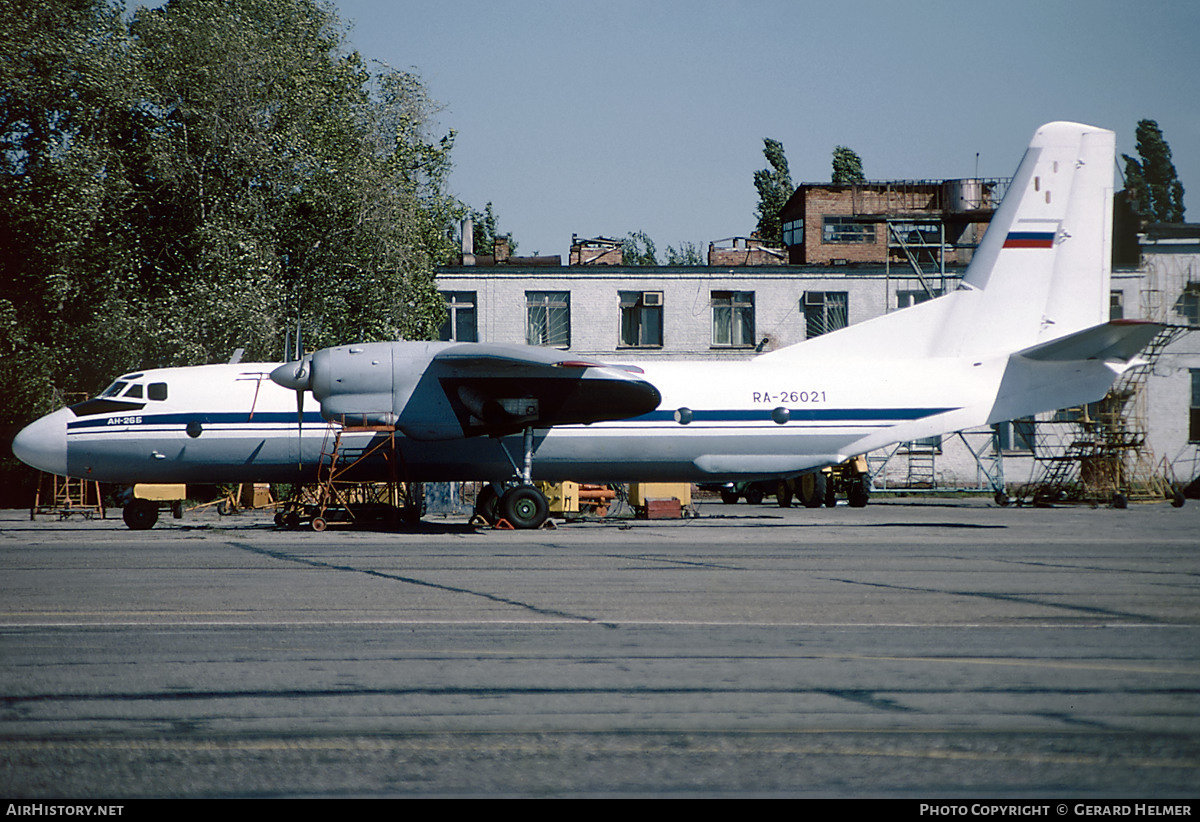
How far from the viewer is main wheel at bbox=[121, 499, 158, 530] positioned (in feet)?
75.3

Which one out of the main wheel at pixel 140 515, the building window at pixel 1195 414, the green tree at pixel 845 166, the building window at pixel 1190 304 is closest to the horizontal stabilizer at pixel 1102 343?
the main wheel at pixel 140 515

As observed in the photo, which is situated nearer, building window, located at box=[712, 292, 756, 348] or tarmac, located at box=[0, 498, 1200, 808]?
tarmac, located at box=[0, 498, 1200, 808]

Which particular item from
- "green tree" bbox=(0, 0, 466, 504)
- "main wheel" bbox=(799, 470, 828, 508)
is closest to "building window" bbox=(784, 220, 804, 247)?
"main wheel" bbox=(799, 470, 828, 508)

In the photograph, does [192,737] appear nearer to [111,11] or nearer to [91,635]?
[91,635]

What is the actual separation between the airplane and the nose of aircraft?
4 cm

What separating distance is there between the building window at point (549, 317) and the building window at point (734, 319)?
6.67 metres

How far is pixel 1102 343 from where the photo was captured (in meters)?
21.1

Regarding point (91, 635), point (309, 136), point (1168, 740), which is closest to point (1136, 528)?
point (1168, 740)

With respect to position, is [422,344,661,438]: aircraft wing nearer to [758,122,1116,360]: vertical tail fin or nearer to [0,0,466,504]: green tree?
[758,122,1116,360]: vertical tail fin

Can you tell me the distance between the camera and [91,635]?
8094 mm

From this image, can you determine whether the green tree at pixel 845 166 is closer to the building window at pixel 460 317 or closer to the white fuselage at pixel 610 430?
the building window at pixel 460 317

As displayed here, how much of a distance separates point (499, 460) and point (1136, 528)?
1315 cm

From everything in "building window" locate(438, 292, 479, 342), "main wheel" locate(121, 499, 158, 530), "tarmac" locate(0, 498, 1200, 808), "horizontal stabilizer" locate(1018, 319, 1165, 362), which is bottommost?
"tarmac" locate(0, 498, 1200, 808)

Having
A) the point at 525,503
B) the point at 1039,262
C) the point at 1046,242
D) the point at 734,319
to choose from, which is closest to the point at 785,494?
the point at 734,319
